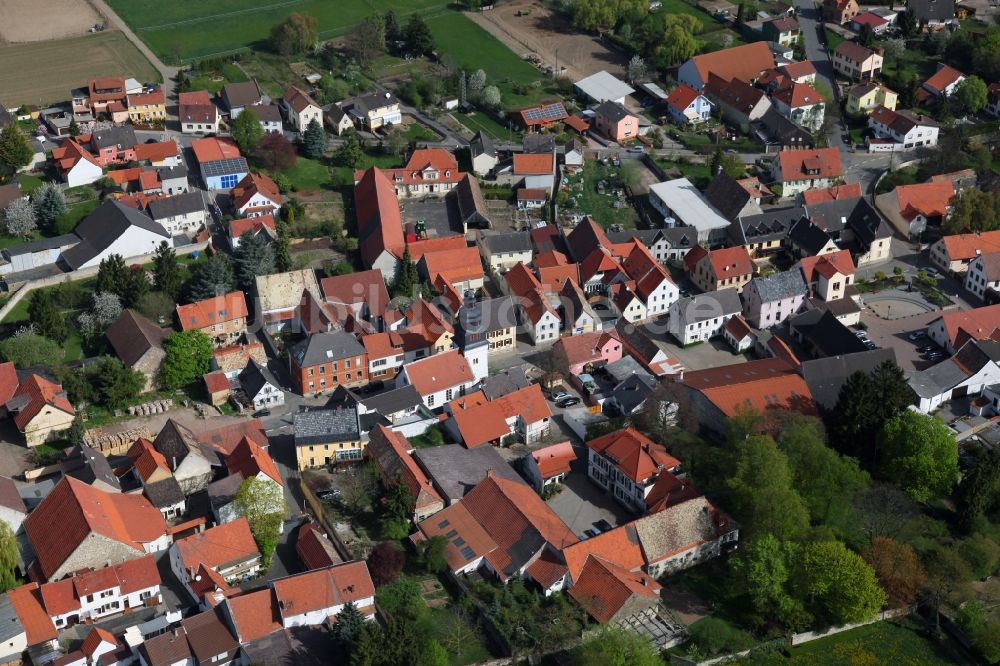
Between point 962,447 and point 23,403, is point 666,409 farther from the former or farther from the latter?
point 23,403

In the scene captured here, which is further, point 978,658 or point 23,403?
point 23,403

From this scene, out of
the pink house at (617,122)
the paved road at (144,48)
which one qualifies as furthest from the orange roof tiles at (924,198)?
the paved road at (144,48)

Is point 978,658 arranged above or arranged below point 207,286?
below

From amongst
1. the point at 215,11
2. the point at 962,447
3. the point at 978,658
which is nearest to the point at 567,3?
the point at 215,11

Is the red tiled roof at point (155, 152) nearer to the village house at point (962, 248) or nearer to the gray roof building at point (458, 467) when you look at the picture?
the gray roof building at point (458, 467)

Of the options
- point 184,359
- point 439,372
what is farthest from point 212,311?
point 439,372

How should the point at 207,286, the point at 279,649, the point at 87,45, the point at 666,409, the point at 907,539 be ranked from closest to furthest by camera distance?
the point at 279,649 < the point at 907,539 < the point at 666,409 < the point at 207,286 < the point at 87,45

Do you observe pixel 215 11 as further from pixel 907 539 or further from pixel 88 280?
pixel 907 539

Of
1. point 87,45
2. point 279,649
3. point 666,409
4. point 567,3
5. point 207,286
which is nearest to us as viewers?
point 279,649
